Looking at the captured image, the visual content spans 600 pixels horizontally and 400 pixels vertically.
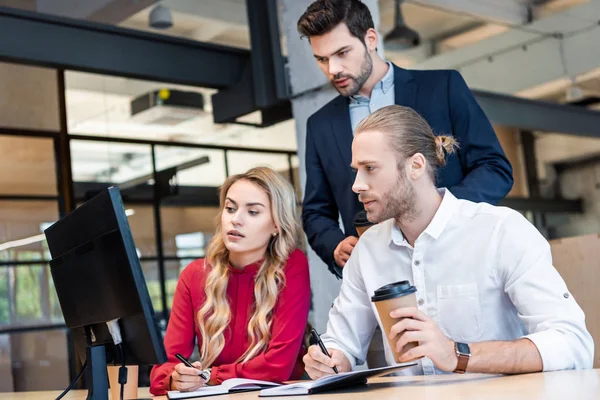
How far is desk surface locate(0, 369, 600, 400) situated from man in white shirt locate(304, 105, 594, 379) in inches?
3.8

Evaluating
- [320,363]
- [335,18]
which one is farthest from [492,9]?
[320,363]

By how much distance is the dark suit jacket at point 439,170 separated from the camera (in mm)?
2463

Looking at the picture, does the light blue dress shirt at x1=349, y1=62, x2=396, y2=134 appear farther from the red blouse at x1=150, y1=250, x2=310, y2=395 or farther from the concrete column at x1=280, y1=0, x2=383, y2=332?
the concrete column at x1=280, y1=0, x2=383, y2=332

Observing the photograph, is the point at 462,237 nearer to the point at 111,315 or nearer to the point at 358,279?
the point at 358,279

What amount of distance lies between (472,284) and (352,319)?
1.16 ft

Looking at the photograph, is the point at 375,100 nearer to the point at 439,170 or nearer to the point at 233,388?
the point at 439,170

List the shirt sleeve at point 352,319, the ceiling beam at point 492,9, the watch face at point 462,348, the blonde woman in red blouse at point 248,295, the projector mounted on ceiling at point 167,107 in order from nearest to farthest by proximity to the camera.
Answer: the watch face at point 462,348 → the shirt sleeve at point 352,319 → the blonde woman in red blouse at point 248,295 → the projector mounted on ceiling at point 167,107 → the ceiling beam at point 492,9

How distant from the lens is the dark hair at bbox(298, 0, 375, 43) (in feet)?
8.32

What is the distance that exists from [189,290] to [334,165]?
25.0 inches

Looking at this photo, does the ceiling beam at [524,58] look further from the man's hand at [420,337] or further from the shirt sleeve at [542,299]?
the man's hand at [420,337]

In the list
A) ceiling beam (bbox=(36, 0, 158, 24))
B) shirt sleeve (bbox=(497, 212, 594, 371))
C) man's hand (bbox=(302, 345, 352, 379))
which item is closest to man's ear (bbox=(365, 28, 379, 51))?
shirt sleeve (bbox=(497, 212, 594, 371))

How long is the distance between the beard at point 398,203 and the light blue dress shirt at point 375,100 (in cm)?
70

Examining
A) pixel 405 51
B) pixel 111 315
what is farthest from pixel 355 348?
pixel 405 51

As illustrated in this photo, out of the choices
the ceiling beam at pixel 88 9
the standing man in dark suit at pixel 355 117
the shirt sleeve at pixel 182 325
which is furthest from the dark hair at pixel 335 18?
the ceiling beam at pixel 88 9
